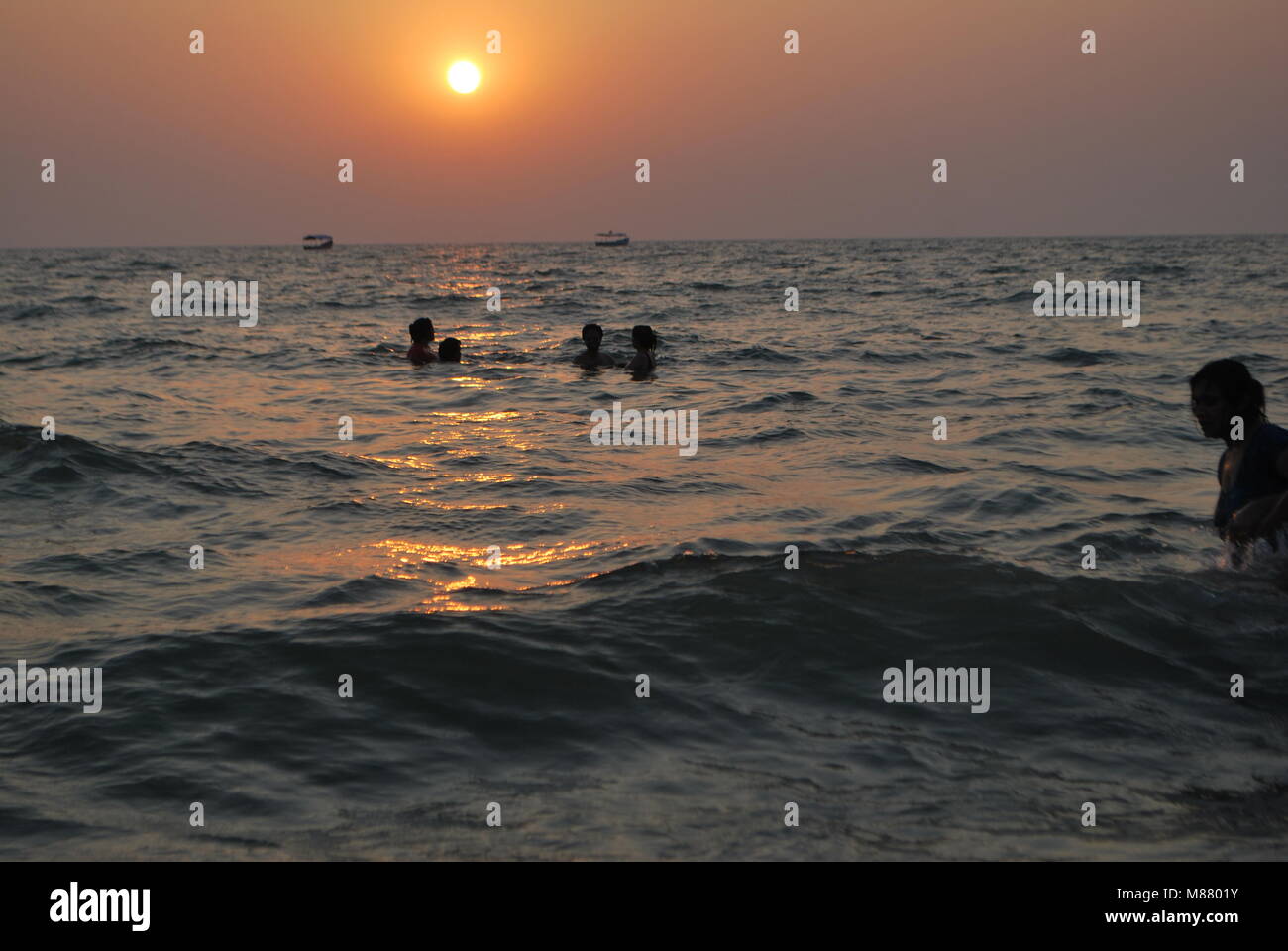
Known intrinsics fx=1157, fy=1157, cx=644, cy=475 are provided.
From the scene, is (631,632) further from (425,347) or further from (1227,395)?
(425,347)

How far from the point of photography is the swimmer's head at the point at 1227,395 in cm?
636

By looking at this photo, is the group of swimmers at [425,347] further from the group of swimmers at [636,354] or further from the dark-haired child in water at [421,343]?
the group of swimmers at [636,354]

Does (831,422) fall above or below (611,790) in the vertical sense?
above

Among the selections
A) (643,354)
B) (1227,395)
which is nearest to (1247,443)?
(1227,395)

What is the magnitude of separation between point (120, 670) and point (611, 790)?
2.73m

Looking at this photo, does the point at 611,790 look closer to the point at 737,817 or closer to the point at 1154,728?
the point at 737,817

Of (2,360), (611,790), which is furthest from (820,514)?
(2,360)

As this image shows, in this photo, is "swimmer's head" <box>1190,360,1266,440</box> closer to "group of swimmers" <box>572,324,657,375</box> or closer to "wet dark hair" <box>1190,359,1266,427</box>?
"wet dark hair" <box>1190,359,1266,427</box>

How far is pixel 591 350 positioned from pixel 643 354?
106cm

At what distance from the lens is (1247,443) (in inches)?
255

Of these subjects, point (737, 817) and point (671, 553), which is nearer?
point (737, 817)

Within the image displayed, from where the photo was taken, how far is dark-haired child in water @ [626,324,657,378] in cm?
1788
